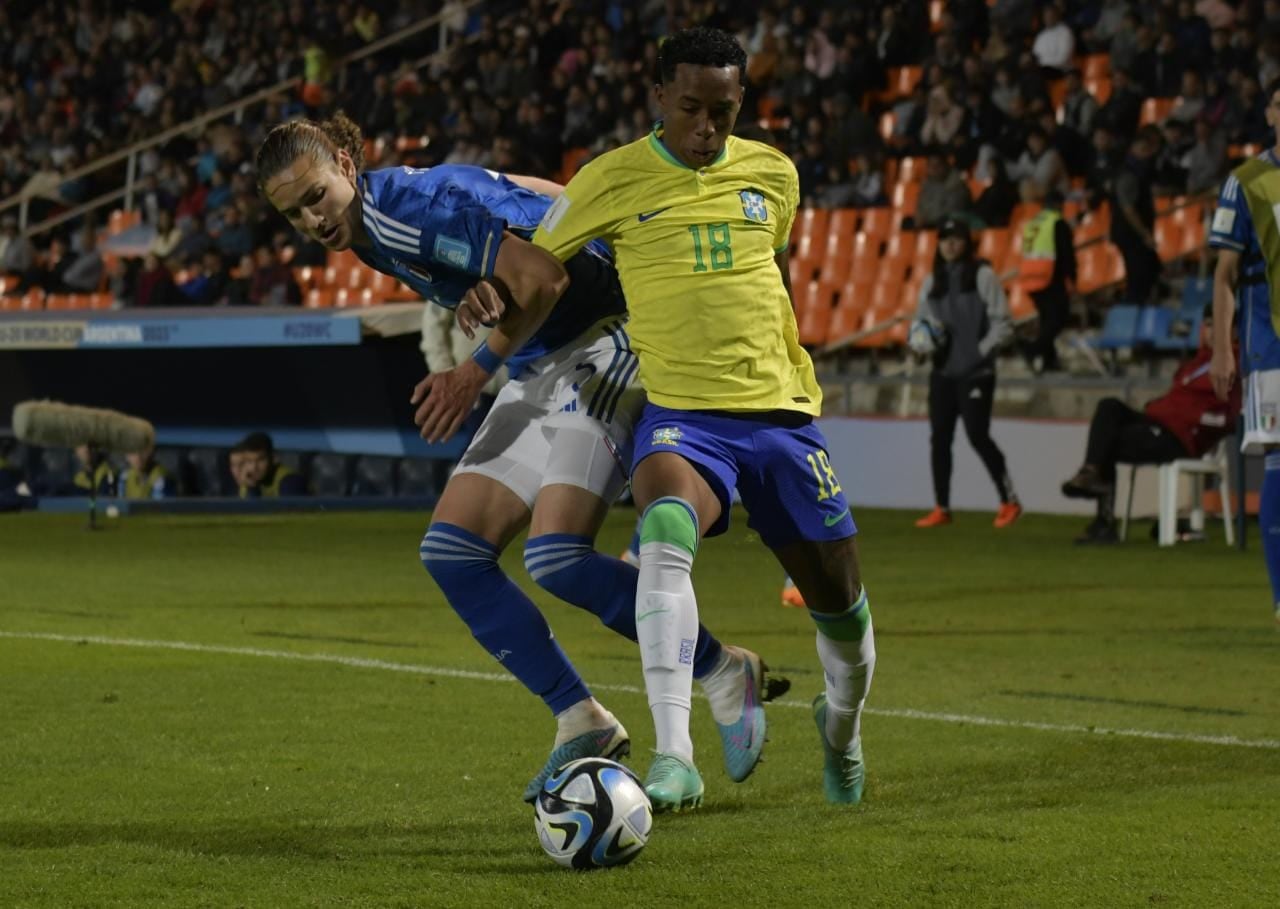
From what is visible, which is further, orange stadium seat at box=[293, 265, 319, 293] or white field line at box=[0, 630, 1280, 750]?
orange stadium seat at box=[293, 265, 319, 293]

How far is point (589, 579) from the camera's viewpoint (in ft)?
17.9

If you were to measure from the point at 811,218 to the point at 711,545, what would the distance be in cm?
703

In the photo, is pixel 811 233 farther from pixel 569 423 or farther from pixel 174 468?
pixel 569 423

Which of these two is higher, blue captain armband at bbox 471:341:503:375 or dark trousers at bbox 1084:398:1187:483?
blue captain armband at bbox 471:341:503:375

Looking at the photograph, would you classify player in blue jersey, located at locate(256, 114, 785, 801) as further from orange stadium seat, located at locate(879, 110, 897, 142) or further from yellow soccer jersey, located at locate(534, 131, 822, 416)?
orange stadium seat, located at locate(879, 110, 897, 142)

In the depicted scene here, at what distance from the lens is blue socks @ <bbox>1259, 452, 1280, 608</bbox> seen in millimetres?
7926

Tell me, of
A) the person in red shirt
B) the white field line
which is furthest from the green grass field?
the person in red shirt

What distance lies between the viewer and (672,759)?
4.74 meters

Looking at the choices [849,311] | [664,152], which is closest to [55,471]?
[849,311]

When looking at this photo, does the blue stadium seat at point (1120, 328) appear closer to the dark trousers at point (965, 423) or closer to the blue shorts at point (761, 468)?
the dark trousers at point (965, 423)

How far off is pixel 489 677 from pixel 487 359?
314cm

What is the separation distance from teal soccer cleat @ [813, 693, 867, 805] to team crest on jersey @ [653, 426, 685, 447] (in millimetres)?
776

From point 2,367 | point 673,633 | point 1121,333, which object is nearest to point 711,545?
point 1121,333

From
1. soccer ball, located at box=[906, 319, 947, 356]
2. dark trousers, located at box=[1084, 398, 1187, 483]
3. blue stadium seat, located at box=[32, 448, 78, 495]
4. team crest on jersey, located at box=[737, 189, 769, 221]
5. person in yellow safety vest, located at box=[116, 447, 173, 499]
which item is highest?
team crest on jersey, located at box=[737, 189, 769, 221]
